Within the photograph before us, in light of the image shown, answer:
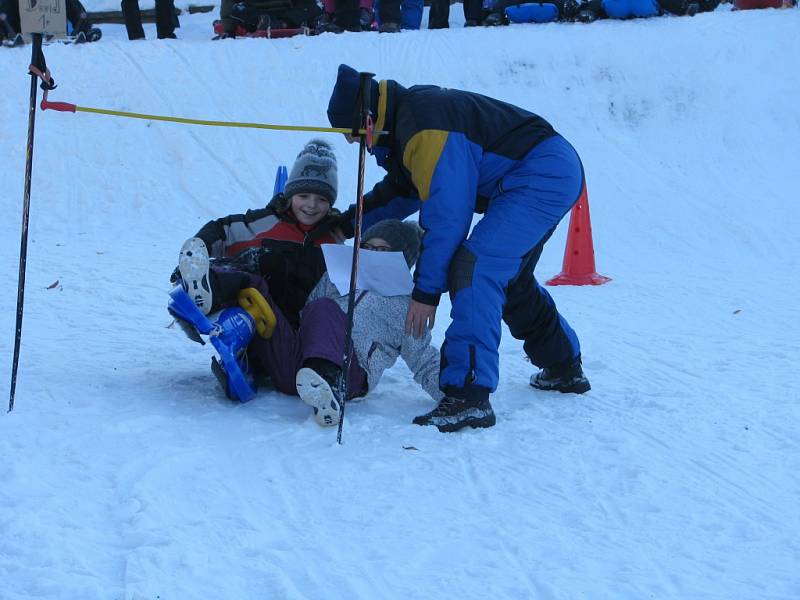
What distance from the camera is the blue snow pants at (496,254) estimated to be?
3.64 meters

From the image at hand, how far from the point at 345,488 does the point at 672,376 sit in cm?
210

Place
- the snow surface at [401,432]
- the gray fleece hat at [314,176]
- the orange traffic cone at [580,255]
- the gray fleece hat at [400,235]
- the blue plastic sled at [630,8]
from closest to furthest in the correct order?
1. the snow surface at [401,432]
2. the gray fleece hat at [400,235]
3. the gray fleece hat at [314,176]
4. the orange traffic cone at [580,255]
5. the blue plastic sled at [630,8]

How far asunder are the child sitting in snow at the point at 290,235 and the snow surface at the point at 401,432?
521 mm

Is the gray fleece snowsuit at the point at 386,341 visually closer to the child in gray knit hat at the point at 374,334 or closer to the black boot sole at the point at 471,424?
the child in gray knit hat at the point at 374,334

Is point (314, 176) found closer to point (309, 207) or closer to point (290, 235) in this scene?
point (309, 207)

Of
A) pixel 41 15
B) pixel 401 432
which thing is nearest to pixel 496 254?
pixel 401 432

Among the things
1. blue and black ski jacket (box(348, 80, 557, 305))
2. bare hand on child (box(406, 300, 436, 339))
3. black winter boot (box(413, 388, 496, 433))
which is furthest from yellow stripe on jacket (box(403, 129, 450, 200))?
black winter boot (box(413, 388, 496, 433))

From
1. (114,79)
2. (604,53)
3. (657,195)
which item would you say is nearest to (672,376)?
(657,195)

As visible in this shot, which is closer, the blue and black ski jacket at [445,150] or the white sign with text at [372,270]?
the blue and black ski jacket at [445,150]

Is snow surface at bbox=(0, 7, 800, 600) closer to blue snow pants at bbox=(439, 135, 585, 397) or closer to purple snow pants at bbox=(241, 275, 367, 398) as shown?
purple snow pants at bbox=(241, 275, 367, 398)

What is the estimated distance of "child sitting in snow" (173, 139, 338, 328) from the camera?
4.20 meters

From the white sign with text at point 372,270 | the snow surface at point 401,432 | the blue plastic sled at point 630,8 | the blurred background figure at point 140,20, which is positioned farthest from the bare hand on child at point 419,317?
the blurred background figure at point 140,20

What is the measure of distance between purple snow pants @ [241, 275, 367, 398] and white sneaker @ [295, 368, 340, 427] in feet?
0.69

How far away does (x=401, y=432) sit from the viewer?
3578 mm
